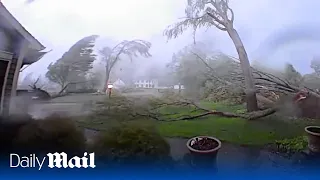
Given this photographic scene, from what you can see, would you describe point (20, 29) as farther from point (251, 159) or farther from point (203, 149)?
point (251, 159)

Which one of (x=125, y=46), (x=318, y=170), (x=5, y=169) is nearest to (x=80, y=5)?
(x=125, y=46)

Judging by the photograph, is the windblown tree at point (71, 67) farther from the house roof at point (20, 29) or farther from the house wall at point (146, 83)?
the house wall at point (146, 83)

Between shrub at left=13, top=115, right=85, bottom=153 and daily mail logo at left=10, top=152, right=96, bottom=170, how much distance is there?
1.5 inches

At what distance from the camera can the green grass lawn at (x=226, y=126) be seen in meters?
2.35

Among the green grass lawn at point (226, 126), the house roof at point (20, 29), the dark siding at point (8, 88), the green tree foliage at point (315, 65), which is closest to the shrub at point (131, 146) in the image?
the green grass lawn at point (226, 126)

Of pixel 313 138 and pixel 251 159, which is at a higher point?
pixel 313 138

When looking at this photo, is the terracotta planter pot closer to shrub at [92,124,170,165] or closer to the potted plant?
the potted plant

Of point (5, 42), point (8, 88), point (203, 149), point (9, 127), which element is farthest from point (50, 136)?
point (203, 149)

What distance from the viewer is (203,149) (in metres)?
2.32

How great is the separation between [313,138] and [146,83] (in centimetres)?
109

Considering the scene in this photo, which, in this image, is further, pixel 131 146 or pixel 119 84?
pixel 119 84

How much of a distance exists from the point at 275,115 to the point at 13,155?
65.0 inches

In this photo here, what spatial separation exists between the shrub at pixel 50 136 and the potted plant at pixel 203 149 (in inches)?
26.8

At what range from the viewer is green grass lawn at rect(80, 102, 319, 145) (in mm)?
2352
